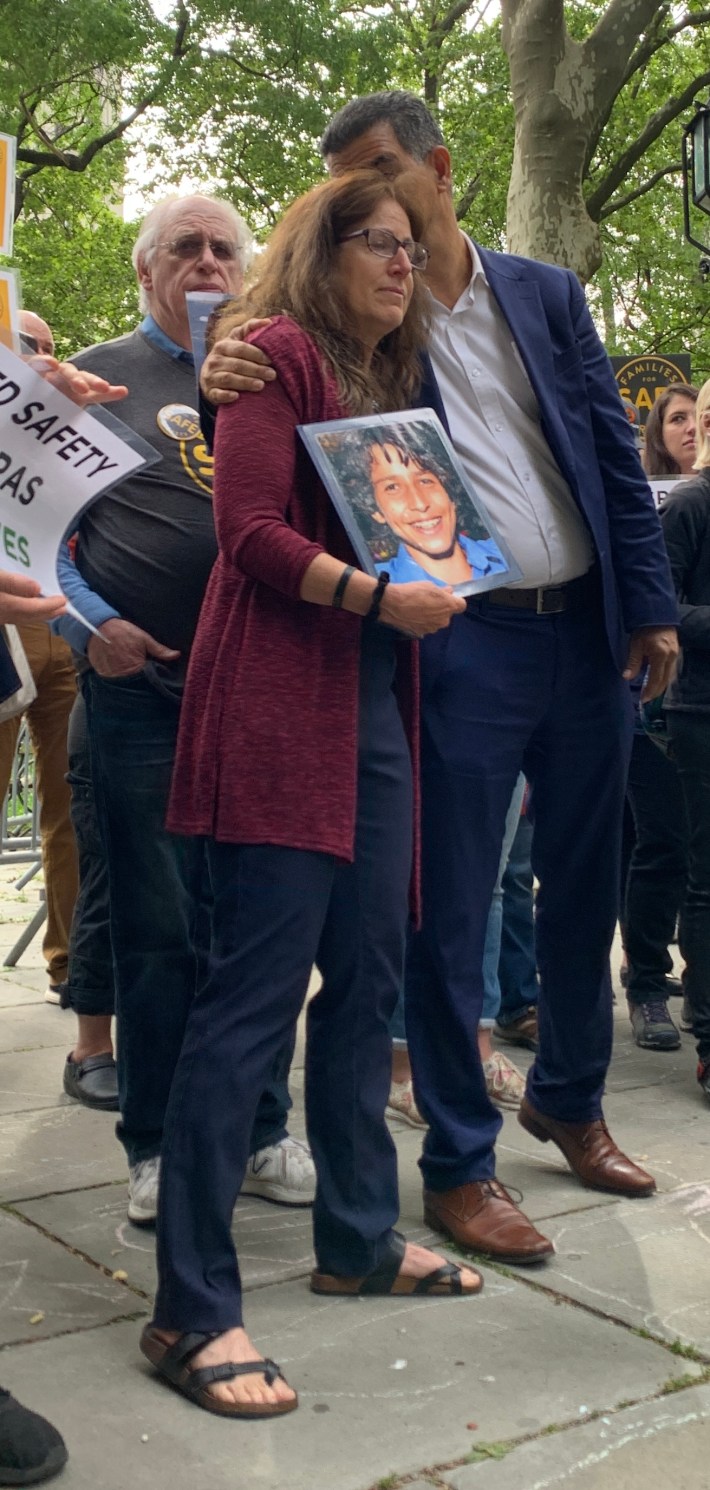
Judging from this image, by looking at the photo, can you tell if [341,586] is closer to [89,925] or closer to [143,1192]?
[143,1192]

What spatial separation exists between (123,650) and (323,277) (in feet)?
3.11

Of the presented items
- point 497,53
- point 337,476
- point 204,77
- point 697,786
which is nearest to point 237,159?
point 204,77

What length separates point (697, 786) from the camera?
4785 millimetres

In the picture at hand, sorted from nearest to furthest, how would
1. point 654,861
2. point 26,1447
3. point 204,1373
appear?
1. point 26,1447
2. point 204,1373
3. point 654,861

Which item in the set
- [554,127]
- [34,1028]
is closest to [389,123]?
[34,1028]

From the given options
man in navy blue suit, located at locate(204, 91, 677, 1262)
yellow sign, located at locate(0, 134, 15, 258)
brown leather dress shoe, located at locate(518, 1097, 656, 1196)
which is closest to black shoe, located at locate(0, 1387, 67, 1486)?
A: man in navy blue suit, located at locate(204, 91, 677, 1262)

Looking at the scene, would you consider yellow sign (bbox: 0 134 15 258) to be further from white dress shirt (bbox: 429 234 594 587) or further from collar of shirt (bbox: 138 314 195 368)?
white dress shirt (bbox: 429 234 594 587)

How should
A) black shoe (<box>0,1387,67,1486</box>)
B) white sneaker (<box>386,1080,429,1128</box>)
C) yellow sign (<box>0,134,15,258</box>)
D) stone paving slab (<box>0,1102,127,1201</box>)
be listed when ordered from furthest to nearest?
white sneaker (<box>386,1080,429,1128</box>), yellow sign (<box>0,134,15,258</box>), stone paving slab (<box>0,1102,127,1201</box>), black shoe (<box>0,1387,67,1486</box>)

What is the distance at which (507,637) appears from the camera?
3.45m

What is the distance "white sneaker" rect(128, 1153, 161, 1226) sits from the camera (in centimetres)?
350

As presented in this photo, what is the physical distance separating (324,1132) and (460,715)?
0.89 metres

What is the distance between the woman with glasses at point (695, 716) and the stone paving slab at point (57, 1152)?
1708 millimetres

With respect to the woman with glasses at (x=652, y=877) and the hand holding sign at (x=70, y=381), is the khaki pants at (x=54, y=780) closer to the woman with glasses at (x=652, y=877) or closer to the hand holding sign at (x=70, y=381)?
the woman with glasses at (x=652, y=877)

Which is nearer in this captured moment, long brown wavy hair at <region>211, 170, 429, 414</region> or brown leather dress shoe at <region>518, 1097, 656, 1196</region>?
long brown wavy hair at <region>211, 170, 429, 414</region>
